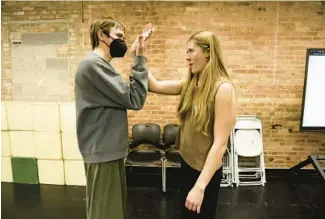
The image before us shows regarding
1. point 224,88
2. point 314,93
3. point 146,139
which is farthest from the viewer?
point 146,139

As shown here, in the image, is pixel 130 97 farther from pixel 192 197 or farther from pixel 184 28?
pixel 184 28

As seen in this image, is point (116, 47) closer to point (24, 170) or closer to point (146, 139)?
point (146, 139)

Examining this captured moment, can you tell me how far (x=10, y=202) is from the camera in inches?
138

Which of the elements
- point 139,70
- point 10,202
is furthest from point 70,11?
point 139,70

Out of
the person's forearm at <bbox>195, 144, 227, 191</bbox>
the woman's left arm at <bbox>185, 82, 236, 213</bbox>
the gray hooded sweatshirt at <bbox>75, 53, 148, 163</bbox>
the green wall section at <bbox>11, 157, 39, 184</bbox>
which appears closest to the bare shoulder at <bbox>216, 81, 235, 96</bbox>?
the woman's left arm at <bbox>185, 82, 236, 213</bbox>

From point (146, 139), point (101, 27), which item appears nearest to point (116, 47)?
point (101, 27)

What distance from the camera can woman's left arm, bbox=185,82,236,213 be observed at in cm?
147

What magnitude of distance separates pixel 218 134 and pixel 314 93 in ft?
10.1

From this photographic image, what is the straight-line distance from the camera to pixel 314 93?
3982 millimetres

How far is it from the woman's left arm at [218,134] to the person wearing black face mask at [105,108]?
40 centimetres

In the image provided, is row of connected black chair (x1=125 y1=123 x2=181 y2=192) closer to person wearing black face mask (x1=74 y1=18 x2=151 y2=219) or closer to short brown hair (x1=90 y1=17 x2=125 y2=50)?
person wearing black face mask (x1=74 y1=18 x2=151 y2=219)

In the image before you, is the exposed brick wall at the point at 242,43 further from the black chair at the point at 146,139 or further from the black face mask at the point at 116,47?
the black face mask at the point at 116,47

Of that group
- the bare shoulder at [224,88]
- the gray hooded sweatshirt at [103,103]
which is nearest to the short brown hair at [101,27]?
the gray hooded sweatshirt at [103,103]

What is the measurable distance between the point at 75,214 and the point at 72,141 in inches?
40.4
